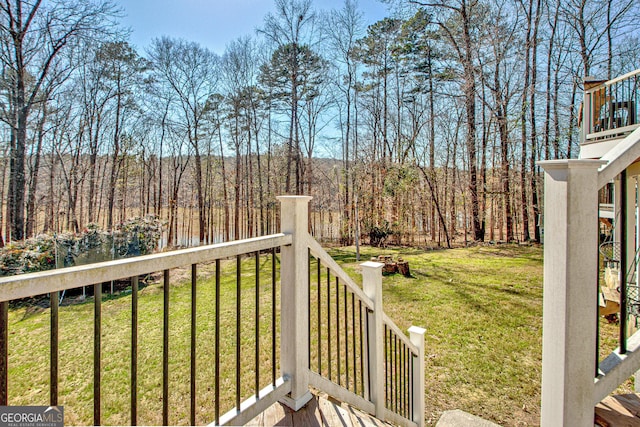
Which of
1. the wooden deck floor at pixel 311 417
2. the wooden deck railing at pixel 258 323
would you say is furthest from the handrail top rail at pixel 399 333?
the wooden deck floor at pixel 311 417

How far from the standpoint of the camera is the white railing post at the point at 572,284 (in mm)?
1107

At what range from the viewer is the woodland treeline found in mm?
10617

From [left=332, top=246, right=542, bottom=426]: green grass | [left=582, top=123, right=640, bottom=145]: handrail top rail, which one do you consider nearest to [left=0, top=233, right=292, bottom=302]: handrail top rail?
[left=332, top=246, right=542, bottom=426]: green grass

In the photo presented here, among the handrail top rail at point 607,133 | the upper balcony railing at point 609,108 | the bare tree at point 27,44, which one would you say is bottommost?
the handrail top rail at point 607,133

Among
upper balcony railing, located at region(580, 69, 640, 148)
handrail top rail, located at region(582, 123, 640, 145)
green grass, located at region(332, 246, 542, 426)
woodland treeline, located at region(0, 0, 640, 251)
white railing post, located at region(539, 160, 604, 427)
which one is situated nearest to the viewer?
white railing post, located at region(539, 160, 604, 427)

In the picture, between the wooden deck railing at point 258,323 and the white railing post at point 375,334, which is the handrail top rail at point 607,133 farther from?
the white railing post at point 375,334

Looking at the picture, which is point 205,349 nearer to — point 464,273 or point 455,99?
point 464,273

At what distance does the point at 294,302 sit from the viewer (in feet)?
4.97

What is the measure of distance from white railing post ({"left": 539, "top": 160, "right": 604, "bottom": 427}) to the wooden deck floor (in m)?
0.91

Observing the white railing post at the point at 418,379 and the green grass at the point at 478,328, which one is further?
the green grass at the point at 478,328

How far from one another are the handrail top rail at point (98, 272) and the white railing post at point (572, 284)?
123 centimetres

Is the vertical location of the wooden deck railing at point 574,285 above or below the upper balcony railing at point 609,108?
below

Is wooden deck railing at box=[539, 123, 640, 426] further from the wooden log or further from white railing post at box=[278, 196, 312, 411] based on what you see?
the wooden log

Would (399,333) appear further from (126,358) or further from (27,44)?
(27,44)
